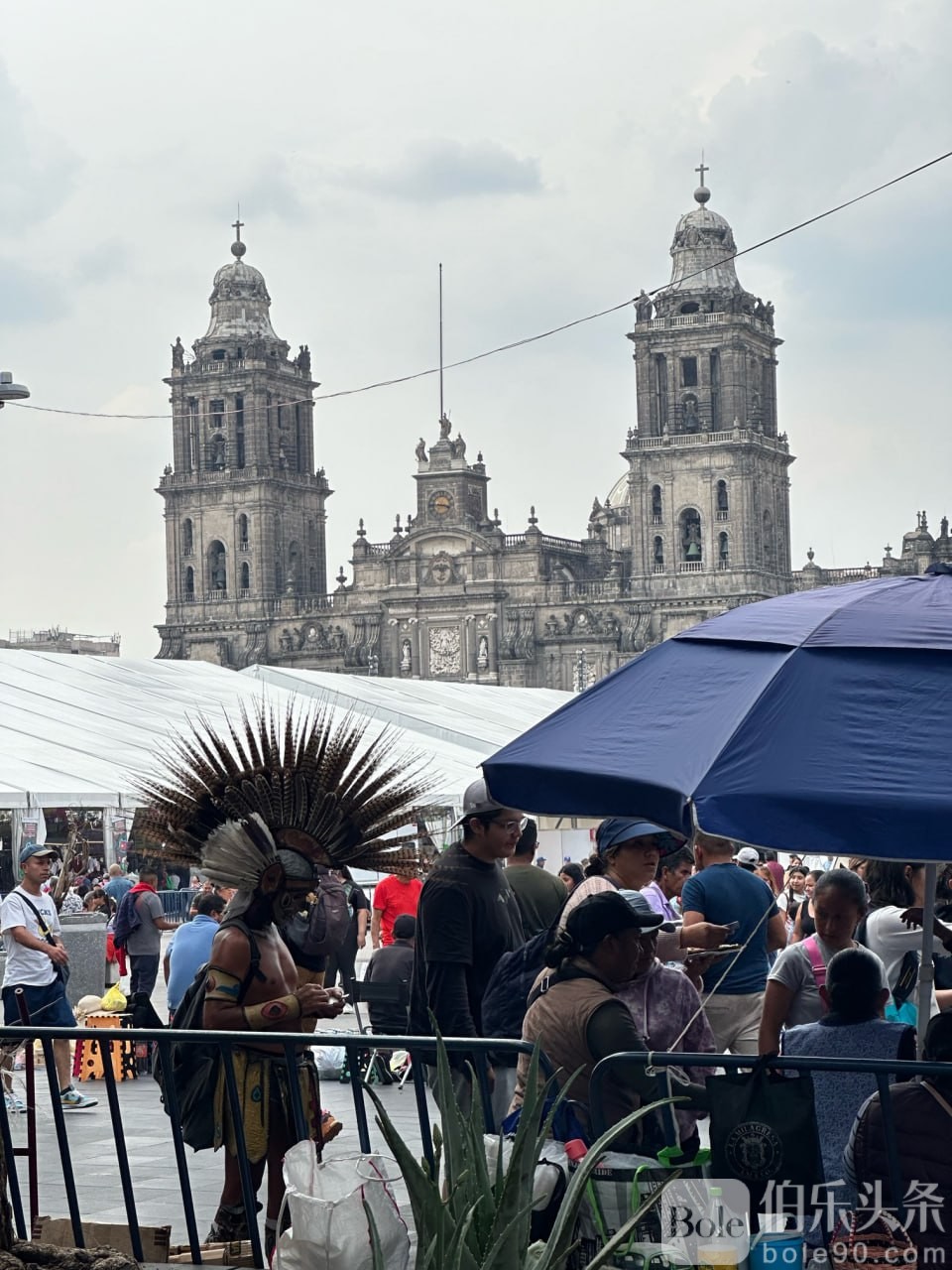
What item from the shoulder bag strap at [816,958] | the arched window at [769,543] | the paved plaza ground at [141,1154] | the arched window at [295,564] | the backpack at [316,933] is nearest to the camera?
the shoulder bag strap at [816,958]

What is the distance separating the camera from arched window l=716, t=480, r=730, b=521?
7525 centimetres

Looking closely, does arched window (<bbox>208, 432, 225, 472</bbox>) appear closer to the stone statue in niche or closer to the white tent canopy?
the stone statue in niche

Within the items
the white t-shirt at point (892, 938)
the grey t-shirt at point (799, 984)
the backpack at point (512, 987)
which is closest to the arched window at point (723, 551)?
the white t-shirt at point (892, 938)

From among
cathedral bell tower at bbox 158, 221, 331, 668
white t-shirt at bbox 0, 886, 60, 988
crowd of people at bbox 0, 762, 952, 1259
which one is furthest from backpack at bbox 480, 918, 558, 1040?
cathedral bell tower at bbox 158, 221, 331, 668

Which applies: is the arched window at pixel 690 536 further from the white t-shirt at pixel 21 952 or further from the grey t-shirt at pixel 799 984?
the grey t-shirt at pixel 799 984

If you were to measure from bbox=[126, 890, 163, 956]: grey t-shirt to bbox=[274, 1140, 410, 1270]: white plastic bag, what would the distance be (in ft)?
26.4

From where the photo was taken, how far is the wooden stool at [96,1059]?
10.8 metres

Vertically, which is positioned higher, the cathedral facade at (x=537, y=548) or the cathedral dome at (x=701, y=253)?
Result: the cathedral dome at (x=701, y=253)

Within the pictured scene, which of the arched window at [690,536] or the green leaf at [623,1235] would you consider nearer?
the green leaf at [623,1235]

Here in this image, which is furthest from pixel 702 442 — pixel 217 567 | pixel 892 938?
pixel 892 938

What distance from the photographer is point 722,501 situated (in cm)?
7556

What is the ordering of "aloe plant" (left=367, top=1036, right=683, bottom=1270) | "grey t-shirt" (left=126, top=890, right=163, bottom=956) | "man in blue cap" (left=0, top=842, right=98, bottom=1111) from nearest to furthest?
"aloe plant" (left=367, top=1036, right=683, bottom=1270) < "man in blue cap" (left=0, top=842, right=98, bottom=1111) < "grey t-shirt" (left=126, top=890, right=163, bottom=956)

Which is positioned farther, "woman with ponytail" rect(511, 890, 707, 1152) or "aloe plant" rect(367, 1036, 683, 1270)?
"woman with ponytail" rect(511, 890, 707, 1152)

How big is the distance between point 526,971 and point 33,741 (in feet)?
47.1
